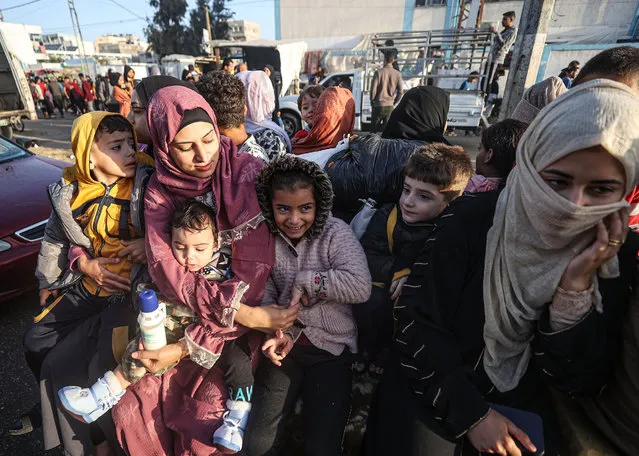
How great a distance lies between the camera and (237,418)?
5.55 feet

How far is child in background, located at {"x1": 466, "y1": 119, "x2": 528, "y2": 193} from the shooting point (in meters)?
2.17

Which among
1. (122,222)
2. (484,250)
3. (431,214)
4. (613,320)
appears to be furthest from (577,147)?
(122,222)

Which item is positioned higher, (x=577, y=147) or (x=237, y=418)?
(x=577, y=147)

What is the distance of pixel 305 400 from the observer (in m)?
1.76

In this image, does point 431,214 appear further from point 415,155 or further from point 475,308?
A: point 475,308

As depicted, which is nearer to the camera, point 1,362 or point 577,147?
point 577,147

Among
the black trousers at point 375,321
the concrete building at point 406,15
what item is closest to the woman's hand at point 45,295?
the black trousers at point 375,321

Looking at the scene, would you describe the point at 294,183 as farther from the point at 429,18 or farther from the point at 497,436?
the point at 429,18

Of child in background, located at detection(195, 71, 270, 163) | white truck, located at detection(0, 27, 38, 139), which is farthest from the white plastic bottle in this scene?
white truck, located at detection(0, 27, 38, 139)

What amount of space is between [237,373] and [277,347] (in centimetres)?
22

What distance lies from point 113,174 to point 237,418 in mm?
1445

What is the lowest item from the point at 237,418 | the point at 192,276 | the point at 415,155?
the point at 237,418

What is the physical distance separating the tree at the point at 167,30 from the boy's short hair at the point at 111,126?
139 feet

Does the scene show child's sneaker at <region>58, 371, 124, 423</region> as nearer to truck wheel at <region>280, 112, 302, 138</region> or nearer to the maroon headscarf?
the maroon headscarf
